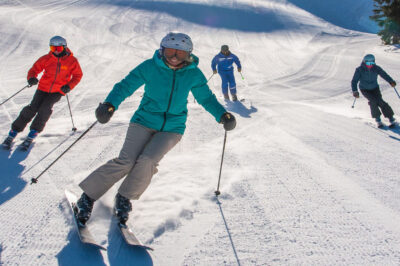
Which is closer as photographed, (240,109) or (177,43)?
(177,43)

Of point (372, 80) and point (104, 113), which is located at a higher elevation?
point (372, 80)

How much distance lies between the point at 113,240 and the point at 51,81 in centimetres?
317

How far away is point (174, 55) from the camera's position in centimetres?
296

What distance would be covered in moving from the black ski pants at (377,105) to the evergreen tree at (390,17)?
54.6ft

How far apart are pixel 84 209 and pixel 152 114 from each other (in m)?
1.07

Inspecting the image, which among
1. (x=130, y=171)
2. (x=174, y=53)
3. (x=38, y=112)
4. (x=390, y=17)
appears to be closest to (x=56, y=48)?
(x=38, y=112)

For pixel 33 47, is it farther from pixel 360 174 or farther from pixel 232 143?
pixel 360 174

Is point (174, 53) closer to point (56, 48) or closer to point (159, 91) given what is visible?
point (159, 91)

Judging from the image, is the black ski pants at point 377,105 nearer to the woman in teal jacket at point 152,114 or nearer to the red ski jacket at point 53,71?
the woman in teal jacket at point 152,114

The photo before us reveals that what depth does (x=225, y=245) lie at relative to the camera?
2514 millimetres

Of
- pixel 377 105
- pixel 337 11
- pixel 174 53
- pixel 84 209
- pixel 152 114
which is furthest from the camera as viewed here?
pixel 337 11

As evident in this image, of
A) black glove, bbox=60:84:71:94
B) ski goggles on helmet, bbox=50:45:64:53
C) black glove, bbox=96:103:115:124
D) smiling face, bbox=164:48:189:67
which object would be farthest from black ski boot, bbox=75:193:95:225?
ski goggles on helmet, bbox=50:45:64:53

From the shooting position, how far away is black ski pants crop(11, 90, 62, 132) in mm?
4480

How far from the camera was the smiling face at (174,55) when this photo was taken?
9.70 feet
